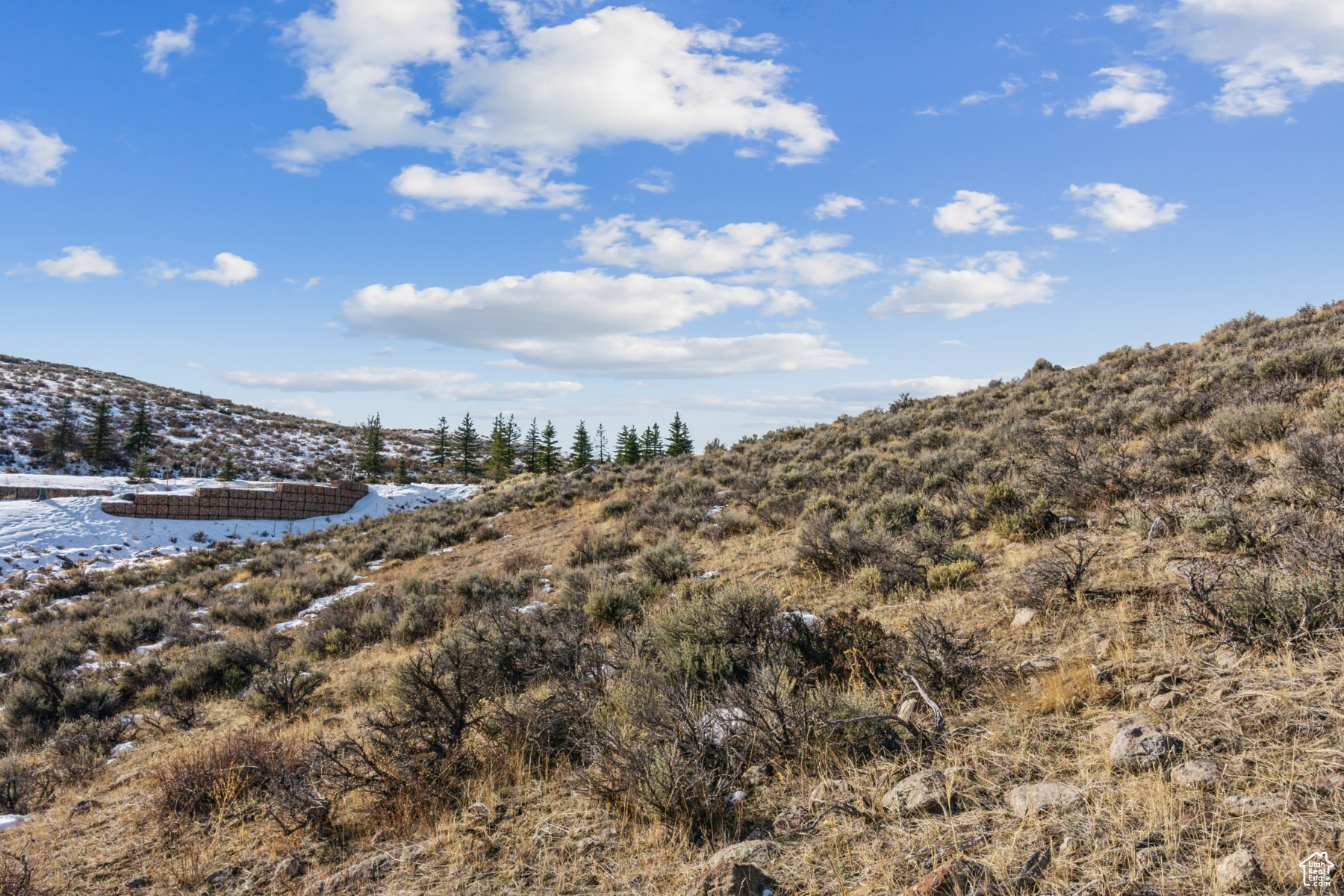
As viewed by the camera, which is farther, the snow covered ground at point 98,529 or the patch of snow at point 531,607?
the snow covered ground at point 98,529

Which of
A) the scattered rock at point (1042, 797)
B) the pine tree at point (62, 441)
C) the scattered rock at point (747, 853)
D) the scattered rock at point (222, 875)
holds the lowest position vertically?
the scattered rock at point (222, 875)

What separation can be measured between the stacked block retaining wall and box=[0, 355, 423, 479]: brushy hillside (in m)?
15.9

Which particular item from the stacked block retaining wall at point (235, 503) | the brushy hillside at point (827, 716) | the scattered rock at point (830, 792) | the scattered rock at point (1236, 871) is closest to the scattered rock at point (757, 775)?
the brushy hillside at point (827, 716)

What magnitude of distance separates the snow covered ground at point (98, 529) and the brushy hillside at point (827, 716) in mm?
16785

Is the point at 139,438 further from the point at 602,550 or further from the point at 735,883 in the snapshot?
the point at 735,883

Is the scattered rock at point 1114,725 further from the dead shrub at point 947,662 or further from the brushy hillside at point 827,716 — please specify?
the dead shrub at point 947,662

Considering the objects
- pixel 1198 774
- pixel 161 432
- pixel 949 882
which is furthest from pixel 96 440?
pixel 1198 774

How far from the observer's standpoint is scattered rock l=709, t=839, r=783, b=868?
3191 mm

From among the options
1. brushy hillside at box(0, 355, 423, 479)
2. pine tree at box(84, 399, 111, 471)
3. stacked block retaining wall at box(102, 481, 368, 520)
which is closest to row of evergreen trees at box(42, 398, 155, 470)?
pine tree at box(84, 399, 111, 471)

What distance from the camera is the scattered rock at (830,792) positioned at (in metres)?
3.58

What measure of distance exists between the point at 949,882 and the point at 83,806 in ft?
23.3

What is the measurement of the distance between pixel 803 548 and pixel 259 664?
330 inches
